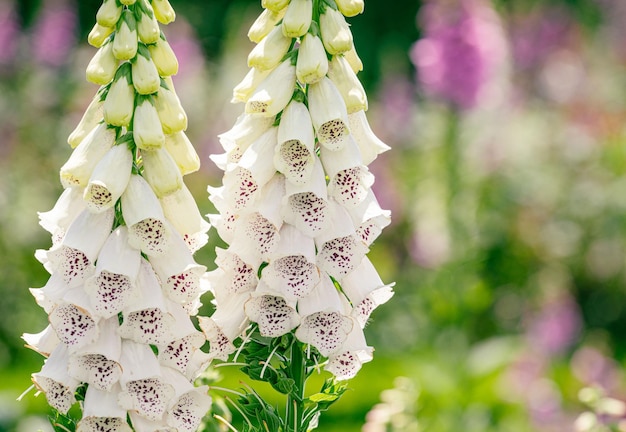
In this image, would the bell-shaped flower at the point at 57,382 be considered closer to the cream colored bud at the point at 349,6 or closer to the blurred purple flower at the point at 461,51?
the cream colored bud at the point at 349,6

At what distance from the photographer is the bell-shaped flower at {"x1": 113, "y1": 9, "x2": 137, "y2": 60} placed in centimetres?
154

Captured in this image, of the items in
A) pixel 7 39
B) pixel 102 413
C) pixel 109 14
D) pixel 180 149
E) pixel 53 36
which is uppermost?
pixel 7 39

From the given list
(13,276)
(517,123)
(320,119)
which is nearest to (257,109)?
(320,119)

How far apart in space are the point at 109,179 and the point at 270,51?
32cm

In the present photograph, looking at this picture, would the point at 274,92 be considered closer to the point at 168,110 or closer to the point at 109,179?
the point at 168,110

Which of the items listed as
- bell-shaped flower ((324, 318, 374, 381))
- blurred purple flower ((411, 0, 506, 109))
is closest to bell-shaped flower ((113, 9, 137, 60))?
bell-shaped flower ((324, 318, 374, 381))

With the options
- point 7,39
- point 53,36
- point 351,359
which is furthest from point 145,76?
point 7,39

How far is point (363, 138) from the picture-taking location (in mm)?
1724

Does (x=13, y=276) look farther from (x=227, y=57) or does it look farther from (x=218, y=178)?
(x=227, y=57)

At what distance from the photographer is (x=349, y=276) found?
5.59ft

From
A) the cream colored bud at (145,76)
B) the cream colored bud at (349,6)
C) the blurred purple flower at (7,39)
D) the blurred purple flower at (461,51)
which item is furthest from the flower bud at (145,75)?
the blurred purple flower at (7,39)

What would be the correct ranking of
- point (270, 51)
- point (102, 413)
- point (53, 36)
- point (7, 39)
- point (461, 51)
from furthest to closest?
point (7, 39) → point (53, 36) → point (461, 51) → point (270, 51) → point (102, 413)

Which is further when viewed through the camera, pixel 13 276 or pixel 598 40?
pixel 598 40

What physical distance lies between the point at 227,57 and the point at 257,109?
20.8 ft
